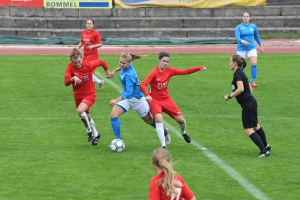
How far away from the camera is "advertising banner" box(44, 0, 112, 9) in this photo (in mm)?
35312

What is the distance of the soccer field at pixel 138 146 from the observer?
10086mm

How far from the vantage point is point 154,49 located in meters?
29.9

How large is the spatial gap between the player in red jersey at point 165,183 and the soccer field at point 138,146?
3010mm

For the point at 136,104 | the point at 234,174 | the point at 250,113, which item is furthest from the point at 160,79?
the point at 234,174

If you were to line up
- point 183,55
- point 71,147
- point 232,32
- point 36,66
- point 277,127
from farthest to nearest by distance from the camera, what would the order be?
point 232,32 → point 183,55 → point 36,66 → point 277,127 → point 71,147

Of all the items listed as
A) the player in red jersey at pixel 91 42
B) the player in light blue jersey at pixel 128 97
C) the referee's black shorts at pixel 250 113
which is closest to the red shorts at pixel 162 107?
the player in light blue jersey at pixel 128 97

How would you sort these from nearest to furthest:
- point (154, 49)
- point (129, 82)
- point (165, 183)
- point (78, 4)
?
point (165, 183) < point (129, 82) < point (154, 49) < point (78, 4)

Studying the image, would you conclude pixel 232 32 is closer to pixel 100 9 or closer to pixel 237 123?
pixel 100 9

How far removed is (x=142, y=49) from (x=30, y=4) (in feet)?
27.6

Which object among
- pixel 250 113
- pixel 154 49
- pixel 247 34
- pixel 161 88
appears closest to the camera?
pixel 250 113

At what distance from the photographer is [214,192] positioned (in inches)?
387

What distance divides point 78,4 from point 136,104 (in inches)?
936

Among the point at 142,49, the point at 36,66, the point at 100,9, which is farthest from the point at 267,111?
the point at 100,9

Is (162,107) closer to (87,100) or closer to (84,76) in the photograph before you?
(87,100)
